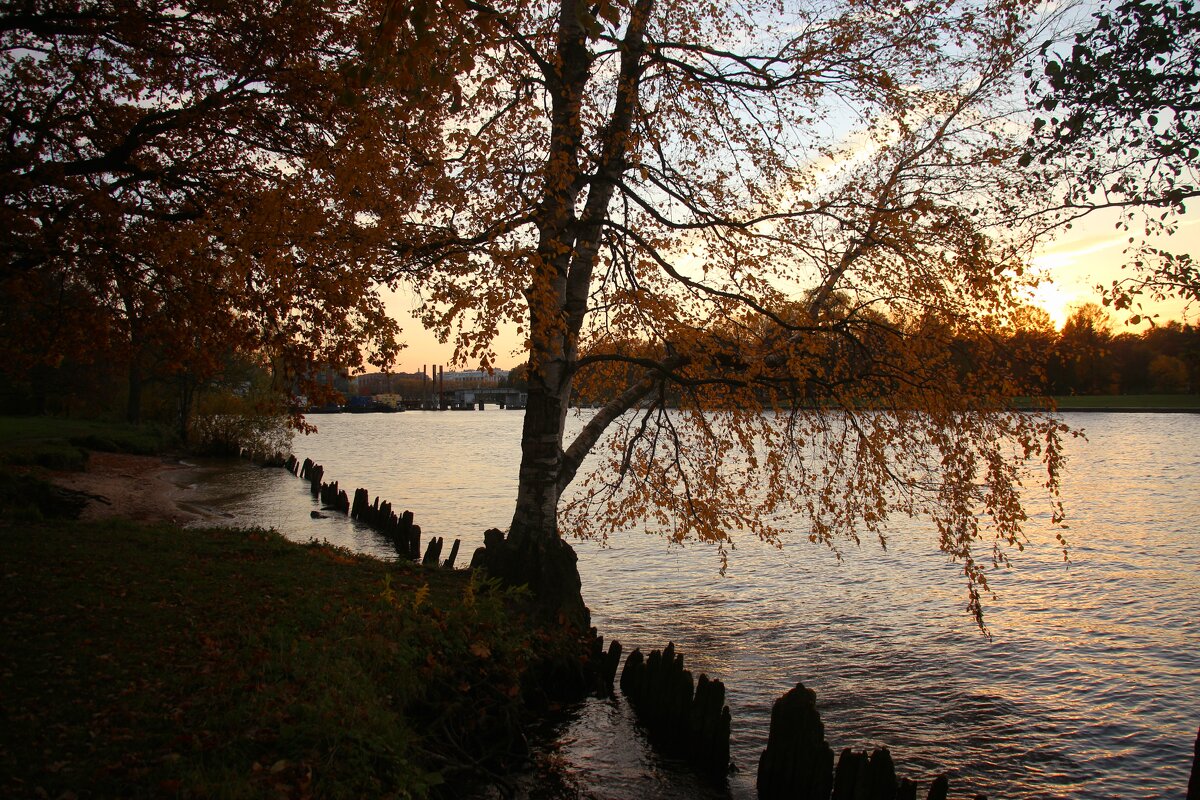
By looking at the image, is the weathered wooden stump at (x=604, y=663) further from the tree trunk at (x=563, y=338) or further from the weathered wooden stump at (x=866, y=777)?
the weathered wooden stump at (x=866, y=777)

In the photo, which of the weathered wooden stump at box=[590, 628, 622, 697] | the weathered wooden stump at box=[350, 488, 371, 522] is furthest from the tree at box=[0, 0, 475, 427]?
the weathered wooden stump at box=[350, 488, 371, 522]

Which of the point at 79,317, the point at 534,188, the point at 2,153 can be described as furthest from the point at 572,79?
the point at 79,317

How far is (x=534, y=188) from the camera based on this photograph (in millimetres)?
9539

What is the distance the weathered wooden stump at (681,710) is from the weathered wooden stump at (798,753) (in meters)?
0.96

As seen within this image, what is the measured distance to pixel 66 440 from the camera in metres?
32.3

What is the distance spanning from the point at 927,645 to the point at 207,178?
1298cm

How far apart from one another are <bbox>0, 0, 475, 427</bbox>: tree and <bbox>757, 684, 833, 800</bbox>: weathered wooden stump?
18.3 feet

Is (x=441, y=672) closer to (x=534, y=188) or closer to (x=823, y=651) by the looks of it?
(x=534, y=188)

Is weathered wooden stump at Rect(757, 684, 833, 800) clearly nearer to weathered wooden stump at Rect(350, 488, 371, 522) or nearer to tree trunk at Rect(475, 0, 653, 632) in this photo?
tree trunk at Rect(475, 0, 653, 632)

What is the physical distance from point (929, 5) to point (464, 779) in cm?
1056

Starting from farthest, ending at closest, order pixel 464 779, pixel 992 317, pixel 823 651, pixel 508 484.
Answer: pixel 508 484 → pixel 823 651 → pixel 992 317 → pixel 464 779

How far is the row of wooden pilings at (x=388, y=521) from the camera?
53.5 feet

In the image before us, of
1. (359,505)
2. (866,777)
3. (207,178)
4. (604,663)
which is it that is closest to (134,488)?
(359,505)

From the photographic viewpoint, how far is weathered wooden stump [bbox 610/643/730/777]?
8.61 m
